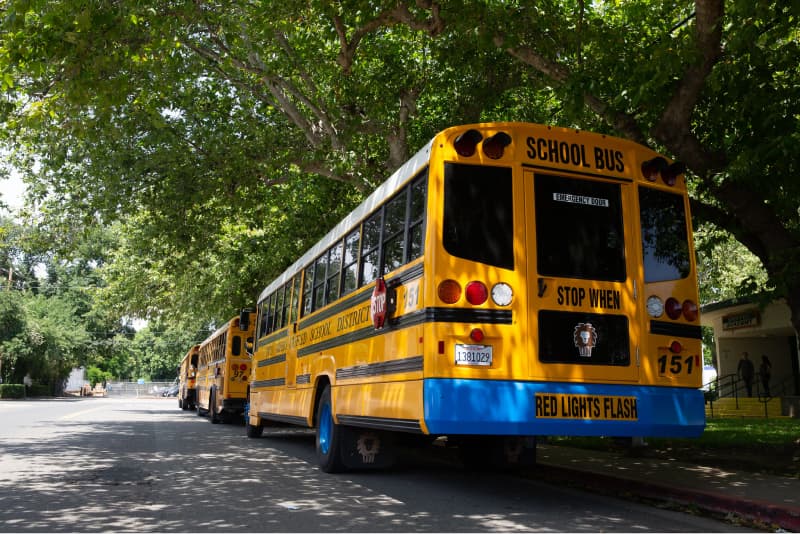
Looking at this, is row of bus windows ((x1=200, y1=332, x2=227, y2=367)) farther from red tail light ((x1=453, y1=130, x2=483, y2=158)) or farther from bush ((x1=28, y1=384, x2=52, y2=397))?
bush ((x1=28, y1=384, x2=52, y2=397))

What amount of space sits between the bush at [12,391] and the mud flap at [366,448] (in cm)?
Answer: 4712

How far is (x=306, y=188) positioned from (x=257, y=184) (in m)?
2.32

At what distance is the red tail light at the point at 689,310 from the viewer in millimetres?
7562

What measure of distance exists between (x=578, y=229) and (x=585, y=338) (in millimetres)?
1050

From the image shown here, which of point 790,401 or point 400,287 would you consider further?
point 790,401

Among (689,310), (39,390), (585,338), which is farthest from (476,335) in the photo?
(39,390)

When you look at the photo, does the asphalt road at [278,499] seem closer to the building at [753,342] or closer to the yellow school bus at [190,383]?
the building at [753,342]

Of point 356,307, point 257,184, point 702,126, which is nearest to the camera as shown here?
point 356,307

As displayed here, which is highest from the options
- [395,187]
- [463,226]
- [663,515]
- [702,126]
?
[702,126]

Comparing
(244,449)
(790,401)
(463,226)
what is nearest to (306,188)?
(244,449)

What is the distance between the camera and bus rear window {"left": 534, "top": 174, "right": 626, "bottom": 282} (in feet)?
23.7

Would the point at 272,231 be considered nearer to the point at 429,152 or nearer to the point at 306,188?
the point at 306,188

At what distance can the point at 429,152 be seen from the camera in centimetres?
734

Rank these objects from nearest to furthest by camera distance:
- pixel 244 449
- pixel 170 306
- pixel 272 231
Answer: pixel 244 449 < pixel 272 231 < pixel 170 306
